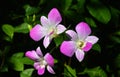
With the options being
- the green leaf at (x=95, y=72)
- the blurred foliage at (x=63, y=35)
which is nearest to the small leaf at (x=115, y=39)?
the blurred foliage at (x=63, y=35)

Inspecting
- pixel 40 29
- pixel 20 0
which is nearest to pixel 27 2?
pixel 20 0

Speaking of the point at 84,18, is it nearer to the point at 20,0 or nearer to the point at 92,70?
the point at 92,70

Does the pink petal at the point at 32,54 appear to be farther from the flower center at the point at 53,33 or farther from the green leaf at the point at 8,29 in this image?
the green leaf at the point at 8,29

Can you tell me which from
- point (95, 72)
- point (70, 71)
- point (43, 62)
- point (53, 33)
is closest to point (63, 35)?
point (53, 33)

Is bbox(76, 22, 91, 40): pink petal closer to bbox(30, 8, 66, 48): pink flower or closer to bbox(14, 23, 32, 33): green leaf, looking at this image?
bbox(30, 8, 66, 48): pink flower

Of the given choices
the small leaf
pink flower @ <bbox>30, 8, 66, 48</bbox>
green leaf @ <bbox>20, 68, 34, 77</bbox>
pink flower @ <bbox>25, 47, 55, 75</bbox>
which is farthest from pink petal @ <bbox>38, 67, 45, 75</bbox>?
the small leaf

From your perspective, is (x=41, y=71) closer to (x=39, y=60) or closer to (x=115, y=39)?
(x=39, y=60)

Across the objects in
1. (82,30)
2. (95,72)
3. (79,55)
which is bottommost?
(95,72)
